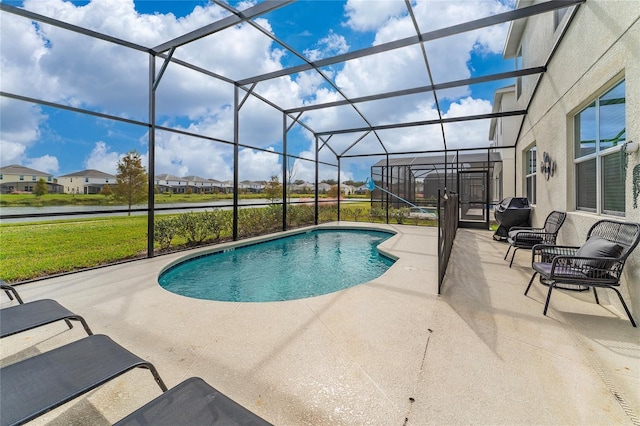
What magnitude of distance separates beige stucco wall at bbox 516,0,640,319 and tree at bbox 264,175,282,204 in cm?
748

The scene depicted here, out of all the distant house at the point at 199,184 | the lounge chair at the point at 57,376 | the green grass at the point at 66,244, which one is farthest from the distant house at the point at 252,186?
the lounge chair at the point at 57,376

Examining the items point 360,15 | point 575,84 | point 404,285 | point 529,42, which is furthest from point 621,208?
point 529,42

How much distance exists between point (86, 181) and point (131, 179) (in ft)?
2.45

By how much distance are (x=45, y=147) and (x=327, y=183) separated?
29.1 ft

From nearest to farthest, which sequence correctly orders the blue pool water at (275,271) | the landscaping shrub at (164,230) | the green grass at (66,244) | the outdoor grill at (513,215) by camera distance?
the green grass at (66,244), the blue pool water at (275,271), the landscaping shrub at (164,230), the outdoor grill at (513,215)

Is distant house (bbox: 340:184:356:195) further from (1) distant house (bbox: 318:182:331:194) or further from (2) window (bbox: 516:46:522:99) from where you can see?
(2) window (bbox: 516:46:522:99)

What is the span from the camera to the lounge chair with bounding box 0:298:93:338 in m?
1.97

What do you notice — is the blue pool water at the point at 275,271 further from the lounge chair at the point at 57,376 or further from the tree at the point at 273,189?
the lounge chair at the point at 57,376

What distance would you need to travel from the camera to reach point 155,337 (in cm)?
257

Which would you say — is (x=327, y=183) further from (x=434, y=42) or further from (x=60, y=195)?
(x=60, y=195)

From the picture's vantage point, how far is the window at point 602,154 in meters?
3.34

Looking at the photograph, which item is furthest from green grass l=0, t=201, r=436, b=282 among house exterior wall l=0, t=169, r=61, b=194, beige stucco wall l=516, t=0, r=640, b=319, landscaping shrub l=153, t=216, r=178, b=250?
beige stucco wall l=516, t=0, r=640, b=319

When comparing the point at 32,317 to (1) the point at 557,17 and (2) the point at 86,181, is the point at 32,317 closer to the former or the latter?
(2) the point at 86,181

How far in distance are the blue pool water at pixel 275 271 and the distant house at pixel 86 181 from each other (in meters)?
2.13
